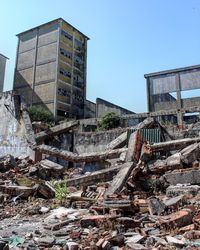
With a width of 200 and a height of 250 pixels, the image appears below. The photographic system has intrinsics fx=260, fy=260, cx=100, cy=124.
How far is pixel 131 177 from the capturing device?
700 cm

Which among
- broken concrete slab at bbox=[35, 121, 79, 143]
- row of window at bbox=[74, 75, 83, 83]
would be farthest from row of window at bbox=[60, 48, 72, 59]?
broken concrete slab at bbox=[35, 121, 79, 143]

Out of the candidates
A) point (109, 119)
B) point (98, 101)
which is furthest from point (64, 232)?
point (98, 101)

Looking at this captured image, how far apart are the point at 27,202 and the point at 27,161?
5552mm

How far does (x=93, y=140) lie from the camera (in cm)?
1366

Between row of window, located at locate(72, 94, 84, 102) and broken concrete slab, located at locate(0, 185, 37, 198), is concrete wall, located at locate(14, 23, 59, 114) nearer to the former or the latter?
row of window, located at locate(72, 94, 84, 102)

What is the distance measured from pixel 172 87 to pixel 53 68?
51.1 feet

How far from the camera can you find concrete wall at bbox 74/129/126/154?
13.3 m

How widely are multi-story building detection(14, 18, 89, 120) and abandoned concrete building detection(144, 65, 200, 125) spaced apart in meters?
12.2

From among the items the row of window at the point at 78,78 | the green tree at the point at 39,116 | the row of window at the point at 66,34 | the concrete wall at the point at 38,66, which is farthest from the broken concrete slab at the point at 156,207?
the row of window at the point at 66,34

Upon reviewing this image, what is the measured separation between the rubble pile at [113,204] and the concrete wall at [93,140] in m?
2.28

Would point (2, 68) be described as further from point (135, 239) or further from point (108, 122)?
point (135, 239)

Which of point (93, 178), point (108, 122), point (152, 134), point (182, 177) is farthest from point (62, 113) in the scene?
point (182, 177)

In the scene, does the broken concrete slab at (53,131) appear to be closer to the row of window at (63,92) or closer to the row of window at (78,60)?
the row of window at (63,92)

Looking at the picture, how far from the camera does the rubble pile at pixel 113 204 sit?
3303mm
